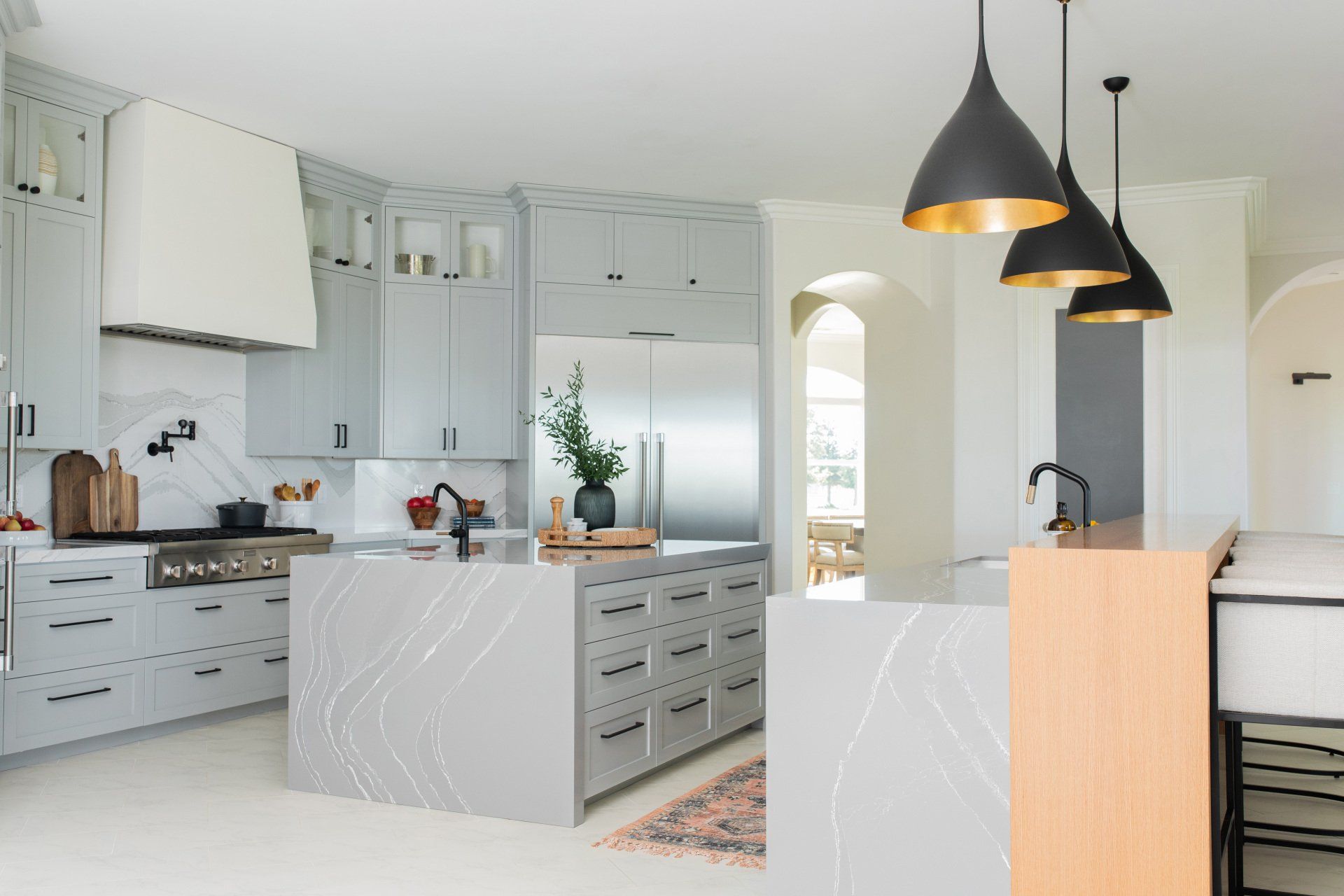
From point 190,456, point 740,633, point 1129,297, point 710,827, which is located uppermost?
point 1129,297

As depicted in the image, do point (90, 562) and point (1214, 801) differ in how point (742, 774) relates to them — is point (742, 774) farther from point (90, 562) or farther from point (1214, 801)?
point (90, 562)

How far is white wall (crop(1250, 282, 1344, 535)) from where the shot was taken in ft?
26.0

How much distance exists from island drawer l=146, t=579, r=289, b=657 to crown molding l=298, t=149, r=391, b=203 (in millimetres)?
1991

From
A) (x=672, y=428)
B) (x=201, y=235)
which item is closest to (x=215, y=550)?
(x=201, y=235)

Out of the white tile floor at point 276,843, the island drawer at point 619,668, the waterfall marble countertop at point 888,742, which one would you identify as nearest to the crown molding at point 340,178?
the white tile floor at point 276,843

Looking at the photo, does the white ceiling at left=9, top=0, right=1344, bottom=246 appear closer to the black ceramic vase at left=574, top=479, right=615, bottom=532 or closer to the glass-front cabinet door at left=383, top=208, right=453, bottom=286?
the glass-front cabinet door at left=383, top=208, right=453, bottom=286

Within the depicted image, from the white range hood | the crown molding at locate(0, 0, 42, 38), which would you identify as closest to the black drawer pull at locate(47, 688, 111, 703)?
the white range hood

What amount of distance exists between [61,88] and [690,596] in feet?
10.4

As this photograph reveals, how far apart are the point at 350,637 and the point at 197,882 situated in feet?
2.90

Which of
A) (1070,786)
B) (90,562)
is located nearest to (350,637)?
(90,562)

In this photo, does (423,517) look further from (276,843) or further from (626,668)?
(276,843)

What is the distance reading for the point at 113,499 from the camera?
15.4 feet

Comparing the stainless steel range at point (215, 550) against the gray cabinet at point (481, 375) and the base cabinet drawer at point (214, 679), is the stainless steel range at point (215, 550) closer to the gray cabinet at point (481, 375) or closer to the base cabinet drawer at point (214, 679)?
the base cabinet drawer at point (214, 679)

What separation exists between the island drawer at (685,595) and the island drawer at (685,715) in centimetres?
24
